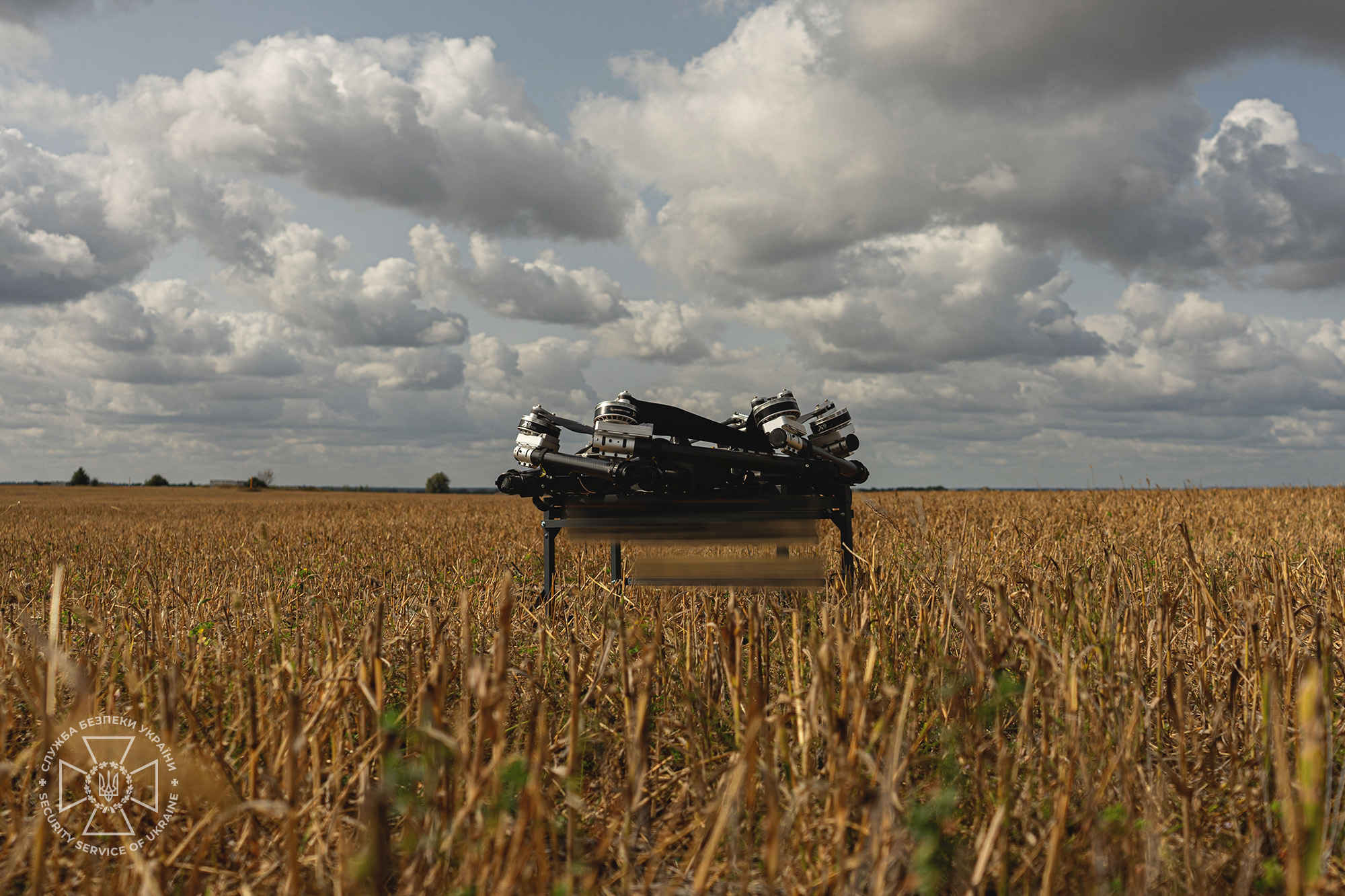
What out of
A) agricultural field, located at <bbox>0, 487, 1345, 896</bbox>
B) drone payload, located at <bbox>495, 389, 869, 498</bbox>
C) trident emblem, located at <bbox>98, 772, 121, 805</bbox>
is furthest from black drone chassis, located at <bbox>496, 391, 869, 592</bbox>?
trident emblem, located at <bbox>98, 772, 121, 805</bbox>

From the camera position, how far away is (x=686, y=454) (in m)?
5.02

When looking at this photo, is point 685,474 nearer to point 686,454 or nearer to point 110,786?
point 686,454

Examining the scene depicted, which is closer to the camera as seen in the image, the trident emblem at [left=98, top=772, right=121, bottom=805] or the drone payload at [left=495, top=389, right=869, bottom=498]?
the trident emblem at [left=98, top=772, right=121, bottom=805]

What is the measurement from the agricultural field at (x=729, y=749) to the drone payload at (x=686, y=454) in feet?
2.97

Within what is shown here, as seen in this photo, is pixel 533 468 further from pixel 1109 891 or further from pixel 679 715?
pixel 1109 891

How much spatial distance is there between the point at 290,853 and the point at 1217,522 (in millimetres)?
13353

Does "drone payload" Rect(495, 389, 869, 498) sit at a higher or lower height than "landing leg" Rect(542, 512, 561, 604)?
higher

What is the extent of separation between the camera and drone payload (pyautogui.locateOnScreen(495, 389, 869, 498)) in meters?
5.02

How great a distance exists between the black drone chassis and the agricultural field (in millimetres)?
662

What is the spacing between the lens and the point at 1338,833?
2.34m

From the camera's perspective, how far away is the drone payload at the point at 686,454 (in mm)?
5016

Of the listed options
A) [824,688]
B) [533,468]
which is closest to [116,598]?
[533,468]

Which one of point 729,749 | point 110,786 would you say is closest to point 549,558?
point 729,749

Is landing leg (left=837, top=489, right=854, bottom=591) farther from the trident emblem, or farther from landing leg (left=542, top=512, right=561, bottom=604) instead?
the trident emblem
